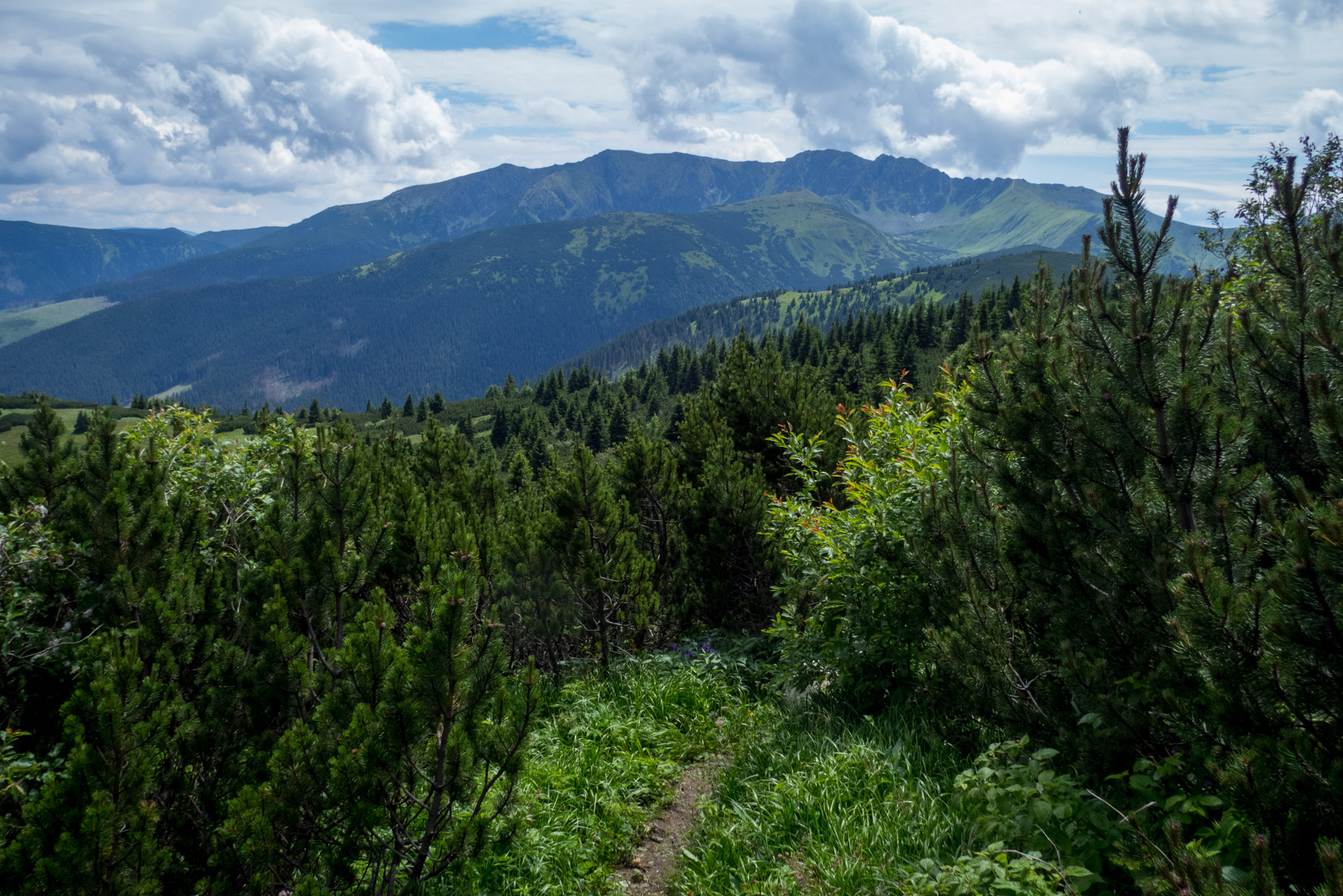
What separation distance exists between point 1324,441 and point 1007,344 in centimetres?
219

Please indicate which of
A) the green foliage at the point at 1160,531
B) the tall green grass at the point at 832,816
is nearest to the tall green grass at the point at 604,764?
the tall green grass at the point at 832,816

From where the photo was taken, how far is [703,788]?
6.61 meters

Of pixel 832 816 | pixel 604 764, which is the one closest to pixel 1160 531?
pixel 832 816

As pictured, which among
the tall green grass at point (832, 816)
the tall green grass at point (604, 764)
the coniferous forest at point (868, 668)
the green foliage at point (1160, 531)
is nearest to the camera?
the green foliage at point (1160, 531)

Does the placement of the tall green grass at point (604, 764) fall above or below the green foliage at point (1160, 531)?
below

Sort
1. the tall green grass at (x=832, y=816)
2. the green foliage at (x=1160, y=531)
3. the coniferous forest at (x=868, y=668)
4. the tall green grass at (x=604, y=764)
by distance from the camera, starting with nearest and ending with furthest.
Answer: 1. the green foliage at (x=1160, y=531)
2. the coniferous forest at (x=868, y=668)
3. the tall green grass at (x=832, y=816)
4. the tall green grass at (x=604, y=764)

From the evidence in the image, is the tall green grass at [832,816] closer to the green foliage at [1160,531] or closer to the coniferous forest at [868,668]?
the coniferous forest at [868,668]

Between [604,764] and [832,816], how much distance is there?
2.68 metres

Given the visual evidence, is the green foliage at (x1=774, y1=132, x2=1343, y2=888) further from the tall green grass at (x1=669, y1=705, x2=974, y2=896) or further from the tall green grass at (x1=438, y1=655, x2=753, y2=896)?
the tall green grass at (x1=438, y1=655, x2=753, y2=896)

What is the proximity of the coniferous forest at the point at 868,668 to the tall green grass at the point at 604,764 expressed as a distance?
43mm

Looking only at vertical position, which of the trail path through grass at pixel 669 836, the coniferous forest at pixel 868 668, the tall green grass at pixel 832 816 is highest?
the coniferous forest at pixel 868 668

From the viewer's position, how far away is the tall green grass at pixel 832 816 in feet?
14.5

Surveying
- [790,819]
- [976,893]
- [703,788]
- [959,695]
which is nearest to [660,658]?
[703,788]

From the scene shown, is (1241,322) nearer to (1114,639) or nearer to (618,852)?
(1114,639)
